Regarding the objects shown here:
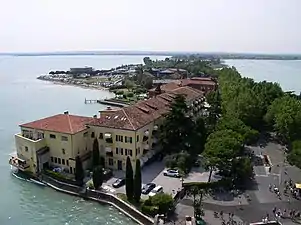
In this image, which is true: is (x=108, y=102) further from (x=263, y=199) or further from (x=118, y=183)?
(x=263, y=199)

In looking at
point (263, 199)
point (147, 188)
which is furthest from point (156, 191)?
point (263, 199)

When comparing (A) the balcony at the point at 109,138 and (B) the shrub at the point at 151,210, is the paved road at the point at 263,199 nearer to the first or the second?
(B) the shrub at the point at 151,210

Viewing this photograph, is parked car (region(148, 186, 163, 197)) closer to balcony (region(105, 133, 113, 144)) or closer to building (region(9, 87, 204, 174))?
building (region(9, 87, 204, 174))

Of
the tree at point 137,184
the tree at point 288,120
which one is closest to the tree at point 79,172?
the tree at point 137,184

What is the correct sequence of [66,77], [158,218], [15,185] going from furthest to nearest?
[66,77], [15,185], [158,218]

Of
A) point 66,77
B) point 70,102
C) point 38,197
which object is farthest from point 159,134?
point 66,77

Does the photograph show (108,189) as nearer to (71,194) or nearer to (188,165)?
(71,194)

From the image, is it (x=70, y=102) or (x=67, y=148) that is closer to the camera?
(x=67, y=148)

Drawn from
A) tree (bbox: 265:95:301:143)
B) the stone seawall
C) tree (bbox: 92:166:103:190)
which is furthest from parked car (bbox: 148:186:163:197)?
tree (bbox: 265:95:301:143)
